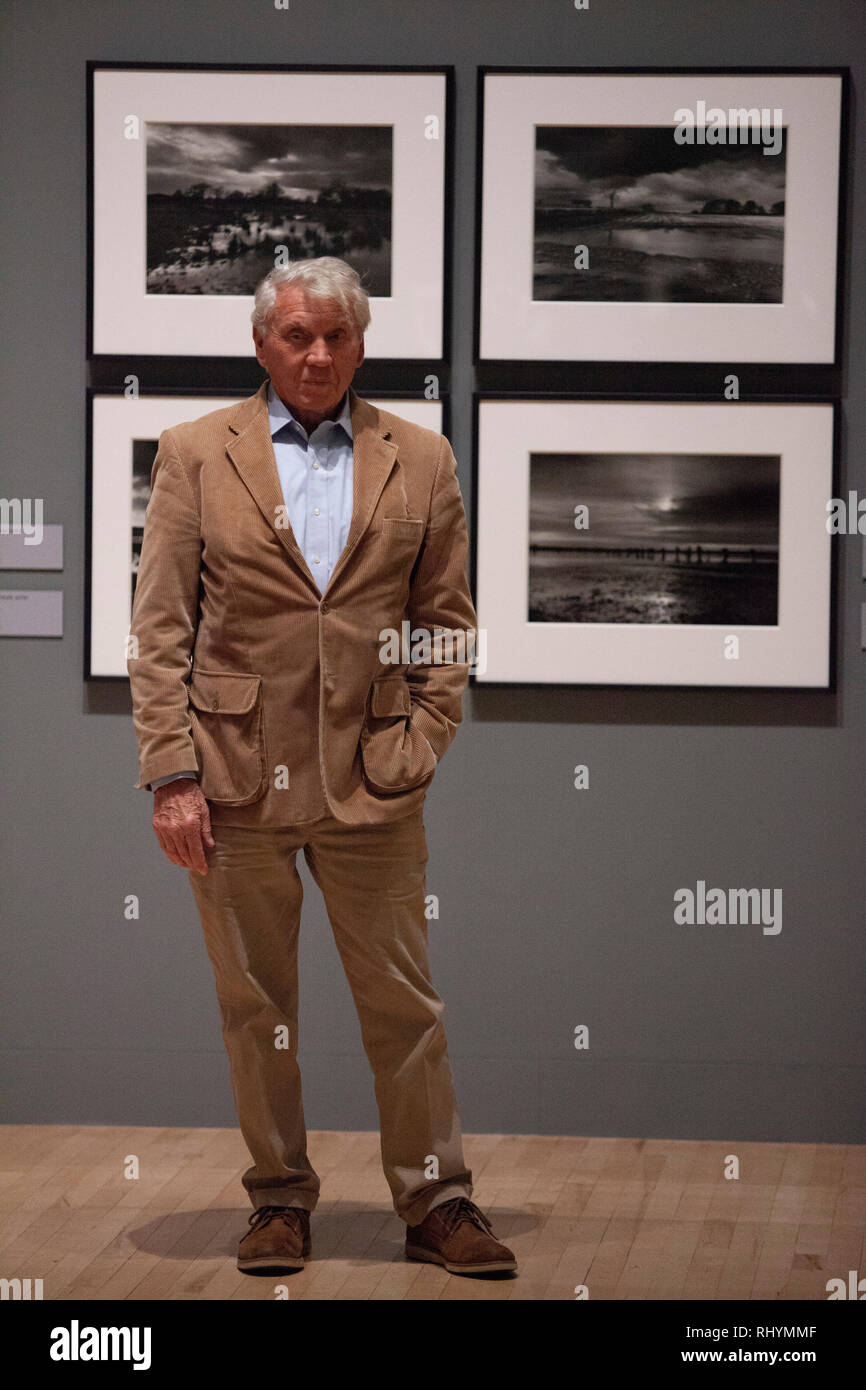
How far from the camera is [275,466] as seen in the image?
9.21 feet

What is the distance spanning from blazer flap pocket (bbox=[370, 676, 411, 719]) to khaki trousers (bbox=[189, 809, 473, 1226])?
0.20 m

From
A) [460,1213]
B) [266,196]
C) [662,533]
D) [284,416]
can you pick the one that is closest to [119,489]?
[266,196]

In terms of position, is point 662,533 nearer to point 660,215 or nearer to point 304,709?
point 660,215

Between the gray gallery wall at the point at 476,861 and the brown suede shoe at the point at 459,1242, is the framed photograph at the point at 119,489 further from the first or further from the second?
the brown suede shoe at the point at 459,1242

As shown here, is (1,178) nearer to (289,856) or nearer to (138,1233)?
(289,856)

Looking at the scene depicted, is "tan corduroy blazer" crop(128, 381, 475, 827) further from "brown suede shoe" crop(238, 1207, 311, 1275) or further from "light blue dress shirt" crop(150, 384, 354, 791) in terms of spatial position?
"brown suede shoe" crop(238, 1207, 311, 1275)

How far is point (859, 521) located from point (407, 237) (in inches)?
47.1

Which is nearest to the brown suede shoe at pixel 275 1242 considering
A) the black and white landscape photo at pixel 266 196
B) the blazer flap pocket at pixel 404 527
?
the blazer flap pocket at pixel 404 527

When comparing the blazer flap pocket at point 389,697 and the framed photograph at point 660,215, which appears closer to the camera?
the blazer flap pocket at point 389,697

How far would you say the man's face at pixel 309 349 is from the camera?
2.75 metres

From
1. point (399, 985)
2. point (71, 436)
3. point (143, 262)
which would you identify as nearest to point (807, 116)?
point (143, 262)

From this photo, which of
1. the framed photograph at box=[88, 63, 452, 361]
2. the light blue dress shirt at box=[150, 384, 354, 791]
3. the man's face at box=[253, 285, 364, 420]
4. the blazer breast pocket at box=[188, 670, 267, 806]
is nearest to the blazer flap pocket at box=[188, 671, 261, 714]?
the blazer breast pocket at box=[188, 670, 267, 806]

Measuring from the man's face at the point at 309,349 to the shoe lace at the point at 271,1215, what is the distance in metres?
1.45

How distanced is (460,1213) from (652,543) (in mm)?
1540
